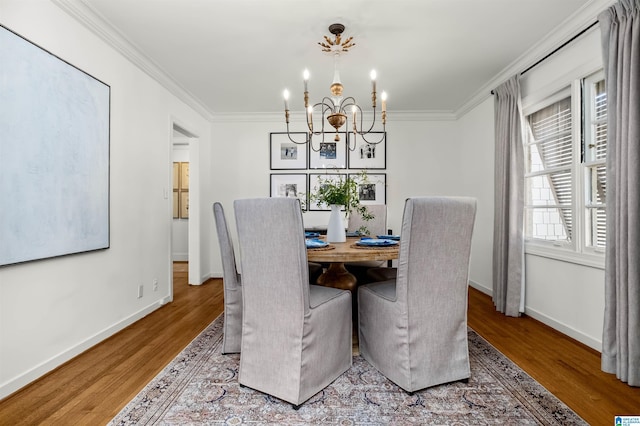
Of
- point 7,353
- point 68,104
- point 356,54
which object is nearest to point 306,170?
point 356,54

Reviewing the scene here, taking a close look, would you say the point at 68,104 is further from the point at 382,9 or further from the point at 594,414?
the point at 594,414

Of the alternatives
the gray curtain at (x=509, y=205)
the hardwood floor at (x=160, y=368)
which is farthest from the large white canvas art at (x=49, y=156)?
the gray curtain at (x=509, y=205)

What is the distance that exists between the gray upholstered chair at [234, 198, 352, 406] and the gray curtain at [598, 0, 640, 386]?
1.70 meters

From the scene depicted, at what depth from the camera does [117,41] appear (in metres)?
2.69

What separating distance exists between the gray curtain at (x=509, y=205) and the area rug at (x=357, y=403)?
131cm

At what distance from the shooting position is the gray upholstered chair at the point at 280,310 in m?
1.65

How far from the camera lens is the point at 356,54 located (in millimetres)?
3000

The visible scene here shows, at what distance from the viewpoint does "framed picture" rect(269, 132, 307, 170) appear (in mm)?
4844

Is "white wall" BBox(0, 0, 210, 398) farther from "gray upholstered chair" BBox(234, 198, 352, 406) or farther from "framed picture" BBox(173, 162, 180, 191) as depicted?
"framed picture" BBox(173, 162, 180, 191)

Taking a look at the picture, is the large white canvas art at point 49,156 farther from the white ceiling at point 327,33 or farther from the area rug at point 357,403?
the area rug at point 357,403

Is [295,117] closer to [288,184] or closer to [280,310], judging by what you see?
[288,184]

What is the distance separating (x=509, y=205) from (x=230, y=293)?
8.80 feet

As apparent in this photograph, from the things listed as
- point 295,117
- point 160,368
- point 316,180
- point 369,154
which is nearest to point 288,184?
point 316,180

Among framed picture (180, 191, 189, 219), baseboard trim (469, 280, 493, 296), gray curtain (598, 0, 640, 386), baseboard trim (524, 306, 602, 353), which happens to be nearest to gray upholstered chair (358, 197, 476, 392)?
gray curtain (598, 0, 640, 386)
